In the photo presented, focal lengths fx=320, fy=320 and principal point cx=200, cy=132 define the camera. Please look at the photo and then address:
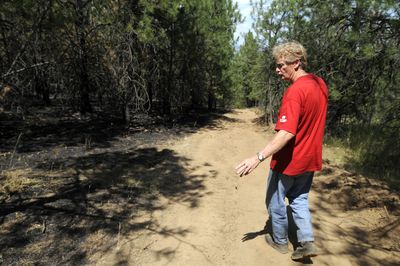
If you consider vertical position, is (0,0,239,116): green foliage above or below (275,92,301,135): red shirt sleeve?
above

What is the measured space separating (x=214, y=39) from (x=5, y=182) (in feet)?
39.5

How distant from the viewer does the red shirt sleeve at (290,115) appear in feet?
8.83

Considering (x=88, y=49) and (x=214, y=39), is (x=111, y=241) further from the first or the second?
(x=214, y=39)

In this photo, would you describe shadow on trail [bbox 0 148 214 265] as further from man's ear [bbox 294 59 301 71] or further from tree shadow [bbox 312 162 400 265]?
man's ear [bbox 294 59 301 71]

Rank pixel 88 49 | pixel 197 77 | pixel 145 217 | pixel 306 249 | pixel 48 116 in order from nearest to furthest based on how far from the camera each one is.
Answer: pixel 306 249 → pixel 145 217 → pixel 88 49 → pixel 48 116 → pixel 197 77

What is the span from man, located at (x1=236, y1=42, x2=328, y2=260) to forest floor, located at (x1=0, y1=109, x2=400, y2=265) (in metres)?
0.51

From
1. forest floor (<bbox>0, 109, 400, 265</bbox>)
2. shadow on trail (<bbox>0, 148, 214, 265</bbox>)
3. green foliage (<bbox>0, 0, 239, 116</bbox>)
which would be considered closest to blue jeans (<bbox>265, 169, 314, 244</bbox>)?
forest floor (<bbox>0, 109, 400, 265</bbox>)

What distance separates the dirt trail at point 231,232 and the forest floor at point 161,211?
0.04 ft

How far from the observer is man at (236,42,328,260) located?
2.71 metres

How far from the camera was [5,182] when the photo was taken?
4.98 metres

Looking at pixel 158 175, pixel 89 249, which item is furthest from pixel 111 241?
pixel 158 175

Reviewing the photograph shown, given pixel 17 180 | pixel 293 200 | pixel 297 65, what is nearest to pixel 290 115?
pixel 297 65

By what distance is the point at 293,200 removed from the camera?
3.15m

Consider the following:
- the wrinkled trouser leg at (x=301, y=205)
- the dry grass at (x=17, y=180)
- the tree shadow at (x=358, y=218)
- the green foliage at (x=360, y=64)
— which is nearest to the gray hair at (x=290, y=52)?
the wrinkled trouser leg at (x=301, y=205)
